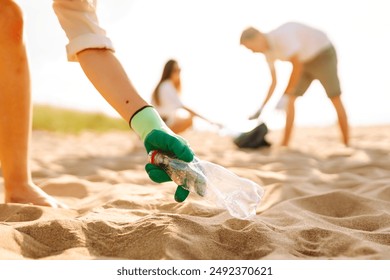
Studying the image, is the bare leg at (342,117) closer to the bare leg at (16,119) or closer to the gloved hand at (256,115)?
the gloved hand at (256,115)

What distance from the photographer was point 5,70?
1.67 m

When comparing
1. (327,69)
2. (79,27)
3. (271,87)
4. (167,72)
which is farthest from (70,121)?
(79,27)

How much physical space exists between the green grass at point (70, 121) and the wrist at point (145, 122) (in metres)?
7.40

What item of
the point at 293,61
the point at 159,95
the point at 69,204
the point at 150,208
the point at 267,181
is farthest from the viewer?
the point at 159,95

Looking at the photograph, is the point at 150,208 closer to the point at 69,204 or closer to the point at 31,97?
the point at 69,204

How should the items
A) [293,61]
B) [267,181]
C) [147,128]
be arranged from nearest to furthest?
[147,128]
[267,181]
[293,61]

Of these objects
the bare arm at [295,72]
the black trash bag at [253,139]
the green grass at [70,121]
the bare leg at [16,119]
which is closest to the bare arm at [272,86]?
the bare arm at [295,72]

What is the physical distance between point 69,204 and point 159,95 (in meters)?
3.05

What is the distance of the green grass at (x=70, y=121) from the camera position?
8789 mm

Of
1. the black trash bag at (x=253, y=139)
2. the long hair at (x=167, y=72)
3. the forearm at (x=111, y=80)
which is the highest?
the forearm at (x=111, y=80)

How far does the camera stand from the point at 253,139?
13.5 ft

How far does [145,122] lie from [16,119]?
641 mm

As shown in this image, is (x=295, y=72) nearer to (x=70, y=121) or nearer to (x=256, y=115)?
(x=256, y=115)
